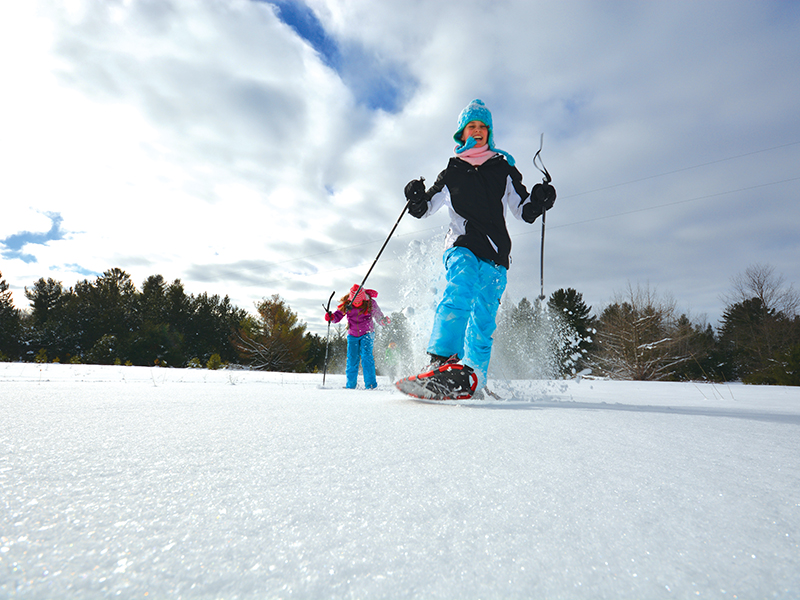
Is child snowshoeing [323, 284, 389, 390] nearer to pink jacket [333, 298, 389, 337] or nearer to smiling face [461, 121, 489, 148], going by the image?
pink jacket [333, 298, 389, 337]

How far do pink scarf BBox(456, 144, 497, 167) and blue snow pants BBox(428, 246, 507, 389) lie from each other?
2.54ft

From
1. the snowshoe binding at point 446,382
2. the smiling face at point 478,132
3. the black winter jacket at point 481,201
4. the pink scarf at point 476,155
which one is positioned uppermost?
the smiling face at point 478,132

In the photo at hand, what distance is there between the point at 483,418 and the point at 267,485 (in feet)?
2.99

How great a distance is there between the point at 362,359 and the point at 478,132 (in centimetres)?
327

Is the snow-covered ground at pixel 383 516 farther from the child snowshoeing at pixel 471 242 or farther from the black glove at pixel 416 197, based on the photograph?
the black glove at pixel 416 197

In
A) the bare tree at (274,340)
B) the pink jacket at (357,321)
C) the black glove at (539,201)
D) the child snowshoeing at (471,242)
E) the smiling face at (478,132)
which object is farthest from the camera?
the bare tree at (274,340)

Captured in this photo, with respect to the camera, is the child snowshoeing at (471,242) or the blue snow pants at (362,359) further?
the blue snow pants at (362,359)

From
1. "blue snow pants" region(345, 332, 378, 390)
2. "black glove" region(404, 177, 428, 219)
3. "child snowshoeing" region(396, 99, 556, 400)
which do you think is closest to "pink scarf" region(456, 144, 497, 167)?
"child snowshoeing" region(396, 99, 556, 400)

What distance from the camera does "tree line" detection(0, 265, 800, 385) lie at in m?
5.80

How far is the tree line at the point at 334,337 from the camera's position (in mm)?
5801

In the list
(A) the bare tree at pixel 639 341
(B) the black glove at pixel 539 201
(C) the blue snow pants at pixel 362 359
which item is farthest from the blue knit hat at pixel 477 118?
(A) the bare tree at pixel 639 341

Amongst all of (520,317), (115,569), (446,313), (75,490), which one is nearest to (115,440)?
(75,490)

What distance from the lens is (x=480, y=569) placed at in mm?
377

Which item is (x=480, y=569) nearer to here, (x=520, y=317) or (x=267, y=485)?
(x=267, y=485)
